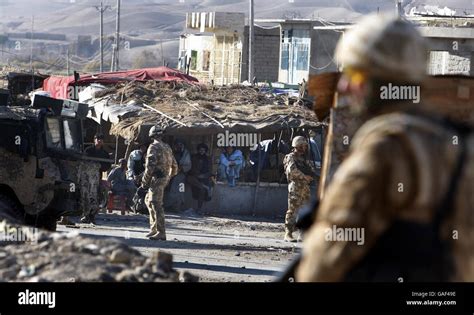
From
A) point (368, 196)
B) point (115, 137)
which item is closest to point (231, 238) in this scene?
point (115, 137)

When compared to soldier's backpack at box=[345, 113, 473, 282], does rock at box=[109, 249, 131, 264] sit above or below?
below

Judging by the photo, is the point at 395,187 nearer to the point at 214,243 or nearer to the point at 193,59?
the point at 214,243

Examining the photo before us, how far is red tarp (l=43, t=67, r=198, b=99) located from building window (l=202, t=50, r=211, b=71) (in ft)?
68.7

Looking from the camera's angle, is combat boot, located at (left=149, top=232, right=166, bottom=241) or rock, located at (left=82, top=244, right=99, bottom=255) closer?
rock, located at (left=82, top=244, right=99, bottom=255)

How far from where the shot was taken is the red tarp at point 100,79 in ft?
105

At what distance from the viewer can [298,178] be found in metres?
18.2

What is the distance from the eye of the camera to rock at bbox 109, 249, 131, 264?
8831mm

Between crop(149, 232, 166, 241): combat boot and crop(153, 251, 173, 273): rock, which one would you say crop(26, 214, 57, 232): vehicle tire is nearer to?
crop(149, 232, 166, 241): combat boot

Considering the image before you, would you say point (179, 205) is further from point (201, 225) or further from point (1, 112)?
point (1, 112)

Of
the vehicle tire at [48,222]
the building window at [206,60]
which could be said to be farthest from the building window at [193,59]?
the vehicle tire at [48,222]

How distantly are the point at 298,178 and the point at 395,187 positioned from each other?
46.8ft

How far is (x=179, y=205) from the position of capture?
74.5 ft

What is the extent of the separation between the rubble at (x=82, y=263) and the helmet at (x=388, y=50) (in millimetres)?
3913

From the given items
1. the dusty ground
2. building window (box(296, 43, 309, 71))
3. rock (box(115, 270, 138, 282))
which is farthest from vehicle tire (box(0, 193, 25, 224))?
building window (box(296, 43, 309, 71))
